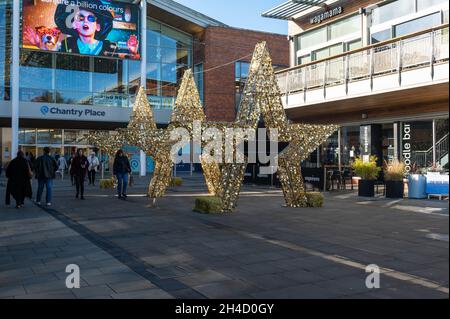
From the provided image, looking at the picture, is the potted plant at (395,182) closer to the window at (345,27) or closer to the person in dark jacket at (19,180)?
the window at (345,27)

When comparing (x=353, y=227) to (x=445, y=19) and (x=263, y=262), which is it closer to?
(x=263, y=262)

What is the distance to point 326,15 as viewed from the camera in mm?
22078

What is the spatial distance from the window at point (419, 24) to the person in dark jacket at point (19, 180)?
1439 centimetres

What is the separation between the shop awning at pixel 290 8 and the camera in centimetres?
2189

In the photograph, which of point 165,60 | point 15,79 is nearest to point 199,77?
point 165,60

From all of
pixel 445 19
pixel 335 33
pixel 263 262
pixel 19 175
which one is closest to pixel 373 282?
pixel 263 262

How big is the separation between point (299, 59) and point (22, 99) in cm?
1871

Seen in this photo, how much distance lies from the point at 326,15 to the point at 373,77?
26.1 feet

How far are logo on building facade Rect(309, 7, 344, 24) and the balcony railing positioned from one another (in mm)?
4000

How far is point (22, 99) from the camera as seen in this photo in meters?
30.8

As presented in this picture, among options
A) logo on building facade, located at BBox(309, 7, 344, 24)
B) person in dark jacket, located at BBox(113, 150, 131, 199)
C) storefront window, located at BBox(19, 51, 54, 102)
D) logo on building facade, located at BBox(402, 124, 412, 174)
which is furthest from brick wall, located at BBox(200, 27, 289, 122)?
person in dark jacket, located at BBox(113, 150, 131, 199)

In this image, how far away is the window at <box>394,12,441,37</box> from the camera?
16438mm

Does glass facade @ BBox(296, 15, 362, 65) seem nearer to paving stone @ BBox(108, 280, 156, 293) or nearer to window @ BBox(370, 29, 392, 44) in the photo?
window @ BBox(370, 29, 392, 44)

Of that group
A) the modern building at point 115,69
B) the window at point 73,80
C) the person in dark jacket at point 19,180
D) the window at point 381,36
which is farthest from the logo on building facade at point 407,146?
the window at point 73,80
